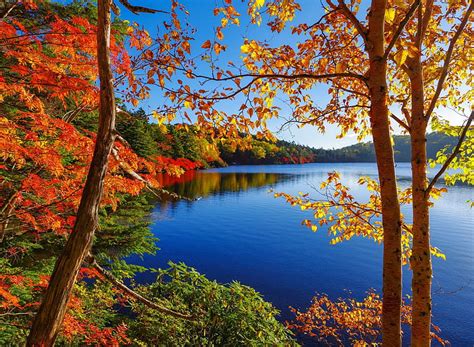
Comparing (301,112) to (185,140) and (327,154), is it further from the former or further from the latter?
(327,154)

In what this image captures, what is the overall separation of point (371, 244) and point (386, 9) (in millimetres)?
21522

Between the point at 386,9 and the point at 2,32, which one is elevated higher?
the point at 2,32

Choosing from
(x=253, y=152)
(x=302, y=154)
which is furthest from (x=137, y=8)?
(x=302, y=154)

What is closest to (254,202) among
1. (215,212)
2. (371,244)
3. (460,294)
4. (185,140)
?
(215,212)

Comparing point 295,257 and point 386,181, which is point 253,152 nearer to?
point 295,257

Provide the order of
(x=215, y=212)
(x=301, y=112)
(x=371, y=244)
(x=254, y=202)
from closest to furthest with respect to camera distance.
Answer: (x=301, y=112) < (x=371, y=244) < (x=215, y=212) < (x=254, y=202)

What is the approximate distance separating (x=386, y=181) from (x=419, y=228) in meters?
1.43

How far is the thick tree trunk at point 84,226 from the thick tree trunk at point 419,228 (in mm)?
3320

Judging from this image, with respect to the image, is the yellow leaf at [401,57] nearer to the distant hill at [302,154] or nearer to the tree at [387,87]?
the tree at [387,87]

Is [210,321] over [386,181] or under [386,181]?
under

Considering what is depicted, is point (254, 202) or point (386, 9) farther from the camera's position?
point (254, 202)

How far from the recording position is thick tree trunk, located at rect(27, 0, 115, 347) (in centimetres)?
216

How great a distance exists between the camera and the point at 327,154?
510 ft

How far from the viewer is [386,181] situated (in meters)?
2.27
